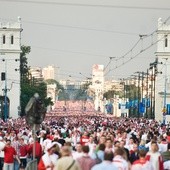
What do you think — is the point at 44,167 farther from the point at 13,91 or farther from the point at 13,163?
the point at 13,91

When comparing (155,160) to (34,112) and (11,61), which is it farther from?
(11,61)

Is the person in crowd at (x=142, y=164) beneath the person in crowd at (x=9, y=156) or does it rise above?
above

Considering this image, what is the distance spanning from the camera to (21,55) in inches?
6447

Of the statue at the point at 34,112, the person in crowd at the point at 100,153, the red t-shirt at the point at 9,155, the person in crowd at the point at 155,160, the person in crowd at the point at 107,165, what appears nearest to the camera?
the person in crowd at the point at 107,165

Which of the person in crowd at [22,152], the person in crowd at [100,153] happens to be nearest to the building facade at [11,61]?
the person in crowd at [22,152]

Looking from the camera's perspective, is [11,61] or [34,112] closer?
[34,112]

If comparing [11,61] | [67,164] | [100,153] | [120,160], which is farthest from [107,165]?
[11,61]

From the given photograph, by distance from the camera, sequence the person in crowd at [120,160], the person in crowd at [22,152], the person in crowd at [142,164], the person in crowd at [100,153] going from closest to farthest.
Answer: the person in crowd at [142,164], the person in crowd at [120,160], the person in crowd at [100,153], the person in crowd at [22,152]

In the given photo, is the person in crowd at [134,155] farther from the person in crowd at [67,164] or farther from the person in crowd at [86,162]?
the person in crowd at [67,164]

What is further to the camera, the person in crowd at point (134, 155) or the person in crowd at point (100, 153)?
the person in crowd at point (134, 155)

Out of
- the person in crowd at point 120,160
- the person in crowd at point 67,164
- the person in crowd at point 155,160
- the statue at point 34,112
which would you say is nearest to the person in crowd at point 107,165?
the person in crowd at point 67,164

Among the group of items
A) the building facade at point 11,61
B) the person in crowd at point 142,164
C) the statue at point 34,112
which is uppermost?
the building facade at point 11,61

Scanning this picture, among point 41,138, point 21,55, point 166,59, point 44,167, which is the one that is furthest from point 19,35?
point 44,167

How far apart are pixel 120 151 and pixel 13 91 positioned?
129m
